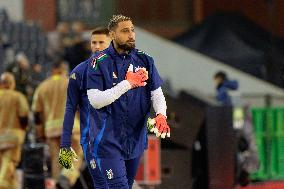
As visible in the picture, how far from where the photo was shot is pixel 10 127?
1460 centimetres

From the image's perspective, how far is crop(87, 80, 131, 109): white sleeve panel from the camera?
8.45 meters

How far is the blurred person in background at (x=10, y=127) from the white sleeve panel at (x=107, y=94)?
5896mm

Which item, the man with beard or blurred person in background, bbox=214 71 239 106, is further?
blurred person in background, bbox=214 71 239 106

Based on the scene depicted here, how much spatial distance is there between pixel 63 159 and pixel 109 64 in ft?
3.03

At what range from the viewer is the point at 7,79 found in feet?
47.6

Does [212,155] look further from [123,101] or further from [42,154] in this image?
[123,101]

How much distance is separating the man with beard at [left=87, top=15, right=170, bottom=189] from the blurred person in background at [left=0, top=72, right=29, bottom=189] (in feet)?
19.0

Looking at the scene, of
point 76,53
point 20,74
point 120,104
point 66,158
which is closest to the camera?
point 120,104

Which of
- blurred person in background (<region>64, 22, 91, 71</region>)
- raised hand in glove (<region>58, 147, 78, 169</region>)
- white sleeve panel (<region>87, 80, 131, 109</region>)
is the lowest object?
raised hand in glove (<region>58, 147, 78, 169</region>)

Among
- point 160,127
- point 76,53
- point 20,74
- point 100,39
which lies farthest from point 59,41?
point 160,127

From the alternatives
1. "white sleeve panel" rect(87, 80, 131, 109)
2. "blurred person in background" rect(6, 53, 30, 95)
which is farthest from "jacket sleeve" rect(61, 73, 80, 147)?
"blurred person in background" rect(6, 53, 30, 95)

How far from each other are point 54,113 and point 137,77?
5954mm

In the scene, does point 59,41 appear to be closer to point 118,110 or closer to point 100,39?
point 100,39

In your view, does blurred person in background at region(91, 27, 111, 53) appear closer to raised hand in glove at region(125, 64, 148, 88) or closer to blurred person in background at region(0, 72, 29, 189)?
raised hand in glove at region(125, 64, 148, 88)
